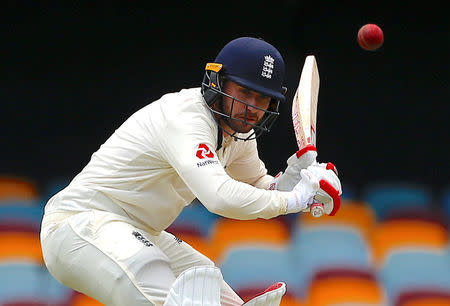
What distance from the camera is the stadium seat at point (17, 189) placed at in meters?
5.38

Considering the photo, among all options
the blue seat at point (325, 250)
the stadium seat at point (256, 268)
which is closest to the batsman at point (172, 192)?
the stadium seat at point (256, 268)

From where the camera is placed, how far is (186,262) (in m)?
3.41

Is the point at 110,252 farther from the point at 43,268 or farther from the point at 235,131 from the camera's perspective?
the point at 43,268

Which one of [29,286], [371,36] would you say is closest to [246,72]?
[371,36]

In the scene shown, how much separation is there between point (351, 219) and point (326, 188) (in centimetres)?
244

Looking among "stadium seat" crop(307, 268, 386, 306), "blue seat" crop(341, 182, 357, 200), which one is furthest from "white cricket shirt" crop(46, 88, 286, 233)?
"blue seat" crop(341, 182, 357, 200)

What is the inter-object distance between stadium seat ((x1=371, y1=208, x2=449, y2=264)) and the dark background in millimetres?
214

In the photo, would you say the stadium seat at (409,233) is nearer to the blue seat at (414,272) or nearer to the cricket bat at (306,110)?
the blue seat at (414,272)

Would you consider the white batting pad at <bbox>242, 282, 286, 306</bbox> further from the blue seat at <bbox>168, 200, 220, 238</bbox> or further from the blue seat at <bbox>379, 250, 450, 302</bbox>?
the blue seat at <bbox>168, 200, 220, 238</bbox>

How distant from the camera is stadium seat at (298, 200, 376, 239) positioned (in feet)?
17.8

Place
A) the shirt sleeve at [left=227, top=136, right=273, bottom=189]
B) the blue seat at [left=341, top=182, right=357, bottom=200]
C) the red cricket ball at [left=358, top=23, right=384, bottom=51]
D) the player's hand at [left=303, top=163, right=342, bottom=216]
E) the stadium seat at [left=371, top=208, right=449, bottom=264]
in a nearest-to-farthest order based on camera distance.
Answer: the player's hand at [left=303, top=163, right=342, bottom=216] < the shirt sleeve at [left=227, top=136, right=273, bottom=189] < the red cricket ball at [left=358, top=23, right=384, bottom=51] < the stadium seat at [left=371, top=208, right=449, bottom=264] < the blue seat at [left=341, top=182, right=357, bottom=200]

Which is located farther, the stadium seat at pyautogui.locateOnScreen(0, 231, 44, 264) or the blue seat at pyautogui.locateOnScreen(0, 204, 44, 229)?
the blue seat at pyautogui.locateOnScreen(0, 204, 44, 229)

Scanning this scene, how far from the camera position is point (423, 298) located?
196 inches

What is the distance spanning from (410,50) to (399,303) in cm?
153
